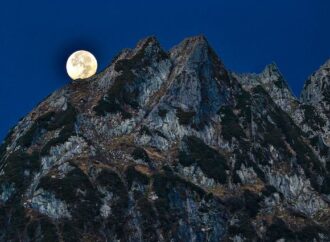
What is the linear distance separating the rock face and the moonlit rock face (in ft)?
16.0

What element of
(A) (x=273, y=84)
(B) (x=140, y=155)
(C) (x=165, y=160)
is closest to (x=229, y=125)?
(C) (x=165, y=160)

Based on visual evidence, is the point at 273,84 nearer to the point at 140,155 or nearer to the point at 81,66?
the point at 81,66

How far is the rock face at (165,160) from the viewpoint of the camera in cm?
11344

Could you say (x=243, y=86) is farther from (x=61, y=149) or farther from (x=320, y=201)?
(x=61, y=149)

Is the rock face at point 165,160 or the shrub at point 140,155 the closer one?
the rock face at point 165,160

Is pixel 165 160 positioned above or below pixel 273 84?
below

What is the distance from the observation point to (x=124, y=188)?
392ft

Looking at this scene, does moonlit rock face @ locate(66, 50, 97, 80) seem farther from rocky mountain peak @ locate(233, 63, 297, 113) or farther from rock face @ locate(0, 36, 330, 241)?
rocky mountain peak @ locate(233, 63, 297, 113)

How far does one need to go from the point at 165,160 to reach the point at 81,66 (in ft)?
146

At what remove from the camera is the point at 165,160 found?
13062 cm

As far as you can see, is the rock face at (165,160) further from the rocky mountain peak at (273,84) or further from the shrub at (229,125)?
the rocky mountain peak at (273,84)

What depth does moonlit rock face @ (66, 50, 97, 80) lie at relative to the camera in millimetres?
164125

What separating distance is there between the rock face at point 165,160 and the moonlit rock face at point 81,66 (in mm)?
4875

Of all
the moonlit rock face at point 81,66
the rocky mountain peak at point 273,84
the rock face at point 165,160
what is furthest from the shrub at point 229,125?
the moonlit rock face at point 81,66
